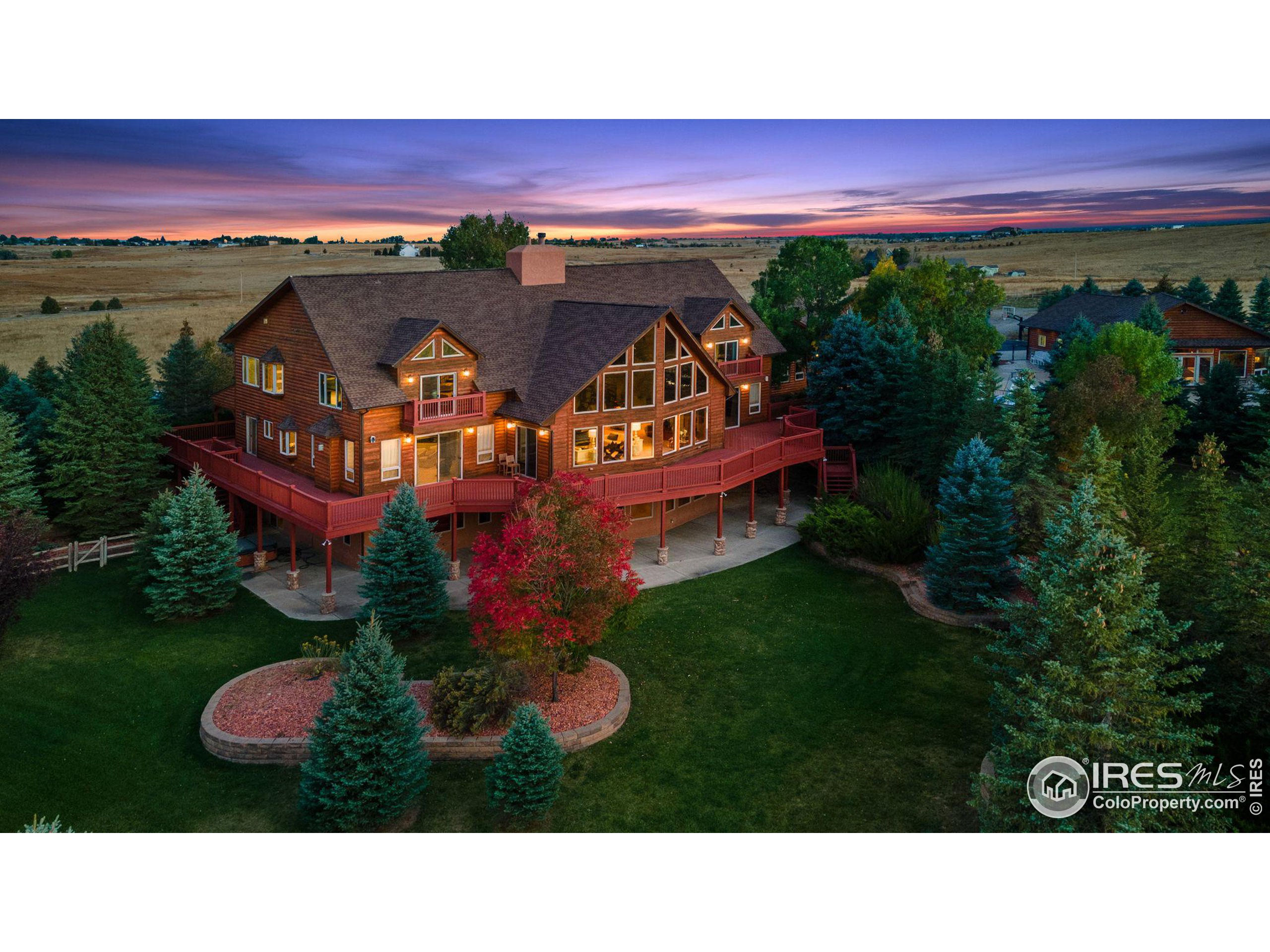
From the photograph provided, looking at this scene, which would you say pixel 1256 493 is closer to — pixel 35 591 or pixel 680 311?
pixel 680 311

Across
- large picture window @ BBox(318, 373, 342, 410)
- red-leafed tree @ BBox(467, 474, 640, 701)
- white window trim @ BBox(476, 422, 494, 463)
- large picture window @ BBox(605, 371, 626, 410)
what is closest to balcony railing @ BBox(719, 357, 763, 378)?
large picture window @ BBox(605, 371, 626, 410)

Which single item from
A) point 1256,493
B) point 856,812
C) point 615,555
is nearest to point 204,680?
point 615,555

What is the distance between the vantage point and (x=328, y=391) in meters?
26.7

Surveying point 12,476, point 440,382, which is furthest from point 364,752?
point 12,476

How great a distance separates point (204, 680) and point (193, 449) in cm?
1171

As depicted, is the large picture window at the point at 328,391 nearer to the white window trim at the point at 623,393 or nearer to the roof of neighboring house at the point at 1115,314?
the white window trim at the point at 623,393

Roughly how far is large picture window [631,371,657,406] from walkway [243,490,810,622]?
175 inches

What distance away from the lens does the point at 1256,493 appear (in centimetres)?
1670

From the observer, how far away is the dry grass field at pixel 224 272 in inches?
2192

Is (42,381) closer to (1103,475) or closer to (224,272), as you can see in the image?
(1103,475)

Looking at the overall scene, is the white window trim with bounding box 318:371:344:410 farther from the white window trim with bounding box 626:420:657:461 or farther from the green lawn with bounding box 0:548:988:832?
the white window trim with bounding box 626:420:657:461

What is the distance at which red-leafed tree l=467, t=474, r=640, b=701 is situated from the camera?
18625 mm

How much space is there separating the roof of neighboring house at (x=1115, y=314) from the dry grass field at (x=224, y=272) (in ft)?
15.0

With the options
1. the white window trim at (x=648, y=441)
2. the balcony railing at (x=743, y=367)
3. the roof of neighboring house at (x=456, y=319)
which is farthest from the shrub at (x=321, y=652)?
the balcony railing at (x=743, y=367)
